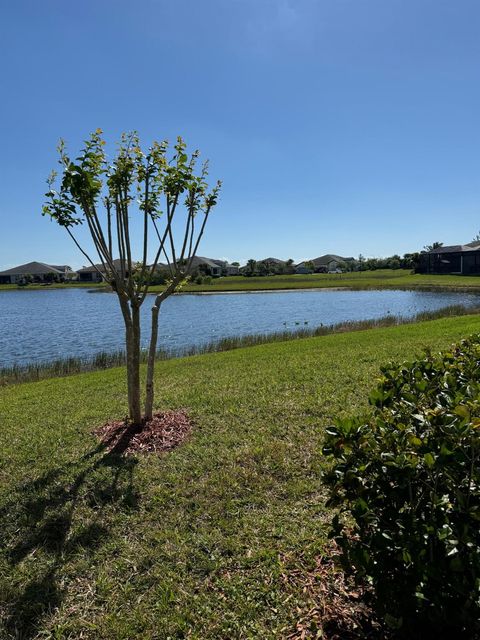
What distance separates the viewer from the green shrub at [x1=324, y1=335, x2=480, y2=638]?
5.71ft

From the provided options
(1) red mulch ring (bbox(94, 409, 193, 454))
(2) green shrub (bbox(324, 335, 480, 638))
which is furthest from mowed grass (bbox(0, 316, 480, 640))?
(2) green shrub (bbox(324, 335, 480, 638))

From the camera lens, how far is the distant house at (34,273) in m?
114

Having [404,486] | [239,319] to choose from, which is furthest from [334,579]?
[239,319]

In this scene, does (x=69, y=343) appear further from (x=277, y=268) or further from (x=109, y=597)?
(x=277, y=268)

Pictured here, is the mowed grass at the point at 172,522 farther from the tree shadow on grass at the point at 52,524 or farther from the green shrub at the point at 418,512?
the green shrub at the point at 418,512

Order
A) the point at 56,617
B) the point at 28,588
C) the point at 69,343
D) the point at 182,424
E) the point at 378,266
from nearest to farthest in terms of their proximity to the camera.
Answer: the point at 56,617, the point at 28,588, the point at 182,424, the point at 69,343, the point at 378,266

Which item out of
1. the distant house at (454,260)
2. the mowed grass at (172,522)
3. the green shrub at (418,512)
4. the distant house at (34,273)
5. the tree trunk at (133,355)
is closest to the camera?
the green shrub at (418,512)

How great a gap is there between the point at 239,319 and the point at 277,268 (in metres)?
79.9

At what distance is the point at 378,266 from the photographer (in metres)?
103

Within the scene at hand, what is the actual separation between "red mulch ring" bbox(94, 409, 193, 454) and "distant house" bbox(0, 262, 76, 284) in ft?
379

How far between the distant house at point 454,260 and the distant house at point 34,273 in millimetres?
87274

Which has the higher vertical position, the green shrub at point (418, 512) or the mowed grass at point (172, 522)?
the green shrub at point (418, 512)

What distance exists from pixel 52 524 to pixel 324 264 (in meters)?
132

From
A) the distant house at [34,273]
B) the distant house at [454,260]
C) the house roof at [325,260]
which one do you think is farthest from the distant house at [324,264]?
the distant house at [34,273]
